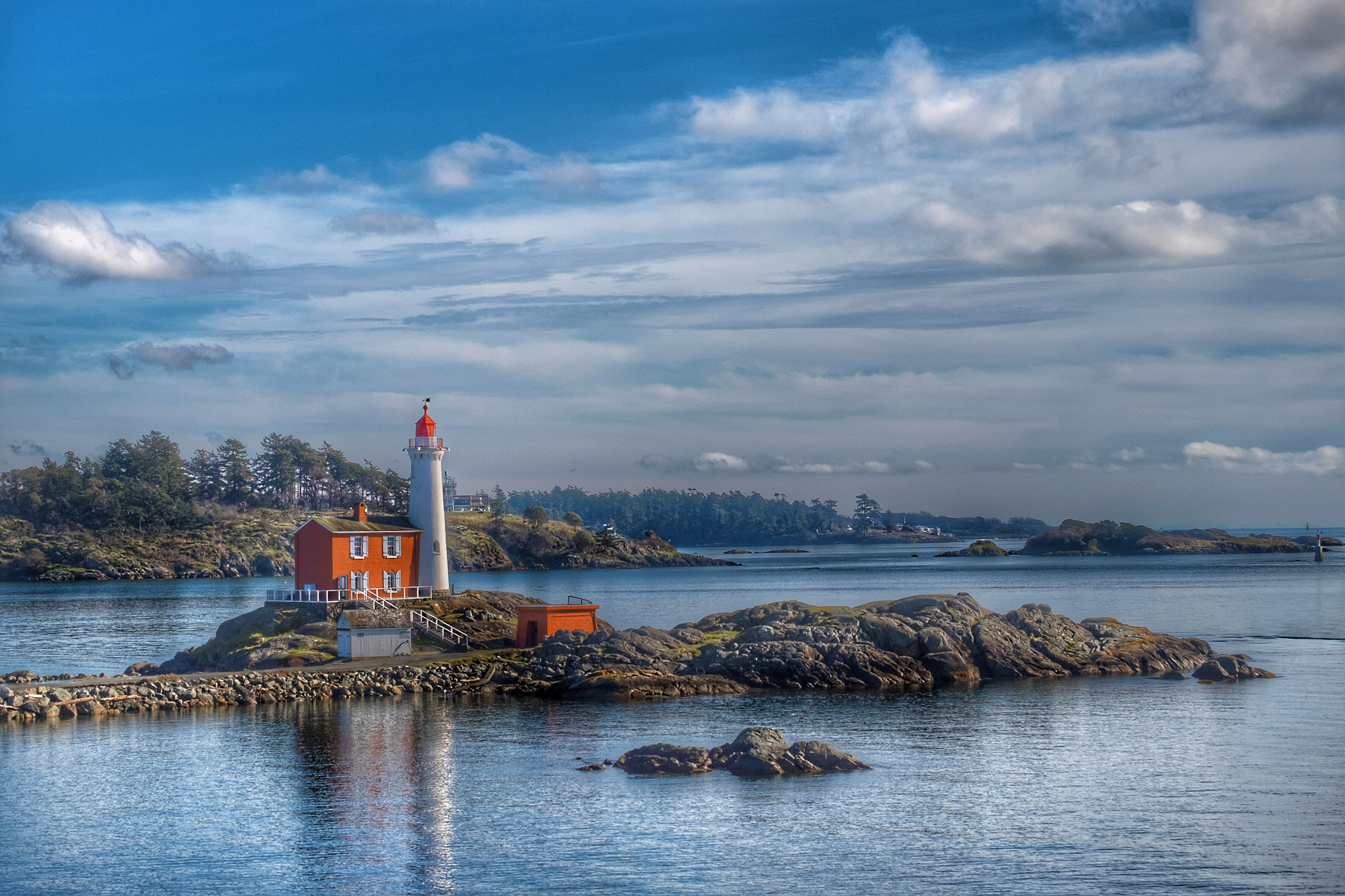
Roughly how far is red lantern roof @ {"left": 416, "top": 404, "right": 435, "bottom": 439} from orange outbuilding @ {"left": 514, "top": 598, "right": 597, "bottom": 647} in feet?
32.5

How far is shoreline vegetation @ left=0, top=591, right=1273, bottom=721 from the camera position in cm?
4334

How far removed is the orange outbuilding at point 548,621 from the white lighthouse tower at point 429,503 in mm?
5294

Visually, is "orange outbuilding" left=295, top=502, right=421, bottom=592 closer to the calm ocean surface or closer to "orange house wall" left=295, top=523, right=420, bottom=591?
"orange house wall" left=295, top=523, right=420, bottom=591

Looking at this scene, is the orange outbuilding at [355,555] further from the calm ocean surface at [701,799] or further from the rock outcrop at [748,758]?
the rock outcrop at [748,758]

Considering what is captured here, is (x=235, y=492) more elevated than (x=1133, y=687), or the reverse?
(x=235, y=492)

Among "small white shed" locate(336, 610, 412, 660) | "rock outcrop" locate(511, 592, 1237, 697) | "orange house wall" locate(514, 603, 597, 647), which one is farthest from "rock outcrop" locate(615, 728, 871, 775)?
"small white shed" locate(336, 610, 412, 660)

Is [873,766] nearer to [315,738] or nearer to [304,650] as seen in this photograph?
[315,738]

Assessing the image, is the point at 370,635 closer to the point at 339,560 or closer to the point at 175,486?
the point at 339,560

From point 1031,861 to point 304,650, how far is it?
3408 centimetres

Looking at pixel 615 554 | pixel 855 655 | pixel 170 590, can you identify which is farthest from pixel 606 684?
pixel 615 554

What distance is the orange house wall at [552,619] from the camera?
169ft

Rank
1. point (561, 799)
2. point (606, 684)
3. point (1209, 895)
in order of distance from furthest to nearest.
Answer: point (606, 684) → point (561, 799) → point (1209, 895)

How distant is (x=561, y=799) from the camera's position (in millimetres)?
28031

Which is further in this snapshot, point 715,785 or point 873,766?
point 873,766
